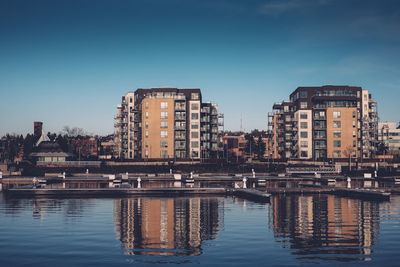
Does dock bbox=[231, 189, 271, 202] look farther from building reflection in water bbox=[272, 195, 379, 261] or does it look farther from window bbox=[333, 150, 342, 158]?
window bbox=[333, 150, 342, 158]

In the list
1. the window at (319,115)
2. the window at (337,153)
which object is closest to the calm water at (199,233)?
the window at (337,153)

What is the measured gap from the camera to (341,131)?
436ft

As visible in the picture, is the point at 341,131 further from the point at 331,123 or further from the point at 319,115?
the point at 319,115

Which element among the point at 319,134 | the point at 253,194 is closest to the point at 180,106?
the point at 319,134

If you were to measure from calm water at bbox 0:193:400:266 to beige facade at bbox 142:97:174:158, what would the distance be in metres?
74.6

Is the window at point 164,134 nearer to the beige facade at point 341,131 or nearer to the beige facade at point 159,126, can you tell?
the beige facade at point 159,126

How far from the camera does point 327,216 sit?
41844 mm

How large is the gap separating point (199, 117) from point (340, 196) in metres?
74.0

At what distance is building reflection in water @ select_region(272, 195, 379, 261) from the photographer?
2661cm

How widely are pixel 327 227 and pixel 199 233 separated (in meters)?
10.6

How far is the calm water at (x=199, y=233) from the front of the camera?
81.6 feet

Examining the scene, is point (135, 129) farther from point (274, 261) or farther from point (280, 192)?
point (274, 261)

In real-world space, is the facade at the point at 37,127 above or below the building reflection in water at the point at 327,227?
above

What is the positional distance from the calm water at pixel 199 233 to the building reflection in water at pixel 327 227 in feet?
0.20
